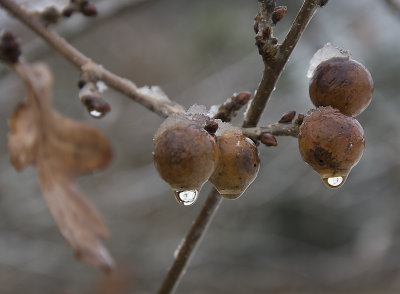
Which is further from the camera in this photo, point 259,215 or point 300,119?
point 259,215

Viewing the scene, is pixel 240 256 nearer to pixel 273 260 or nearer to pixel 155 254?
pixel 273 260

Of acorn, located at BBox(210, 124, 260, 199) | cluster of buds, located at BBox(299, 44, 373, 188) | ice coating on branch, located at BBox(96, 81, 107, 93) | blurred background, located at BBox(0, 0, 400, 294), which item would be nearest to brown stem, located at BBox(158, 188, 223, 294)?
acorn, located at BBox(210, 124, 260, 199)

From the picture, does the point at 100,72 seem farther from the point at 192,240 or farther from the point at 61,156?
the point at 61,156

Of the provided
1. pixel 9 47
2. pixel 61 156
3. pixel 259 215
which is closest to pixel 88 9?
pixel 9 47

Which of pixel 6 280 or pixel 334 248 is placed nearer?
pixel 6 280

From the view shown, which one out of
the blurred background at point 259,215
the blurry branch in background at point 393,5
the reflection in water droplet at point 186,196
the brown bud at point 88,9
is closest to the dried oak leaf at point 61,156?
the brown bud at point 88,9

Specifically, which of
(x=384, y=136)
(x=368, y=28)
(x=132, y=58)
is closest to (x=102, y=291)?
(x=384, y=136)
